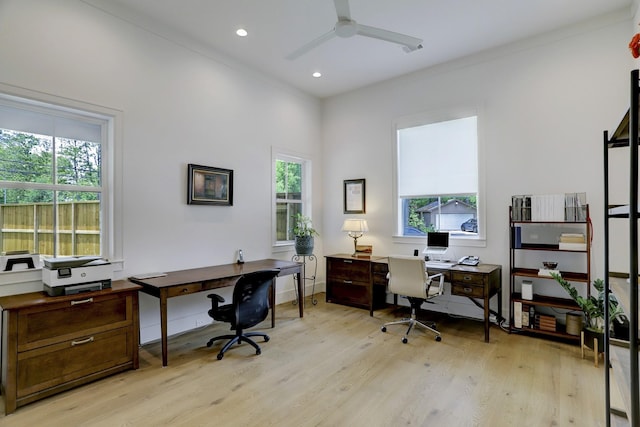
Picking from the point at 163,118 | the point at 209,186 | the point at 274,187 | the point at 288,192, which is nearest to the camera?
the point at 163,118

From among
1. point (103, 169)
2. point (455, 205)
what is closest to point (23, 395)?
point (103, 169)

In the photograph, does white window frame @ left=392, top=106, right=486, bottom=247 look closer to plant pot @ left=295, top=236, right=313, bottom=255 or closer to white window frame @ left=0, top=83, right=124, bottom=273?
plant pot @ left=295, top=236, right=313, bottom=255

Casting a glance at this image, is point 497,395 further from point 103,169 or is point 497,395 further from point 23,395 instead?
point 103,169

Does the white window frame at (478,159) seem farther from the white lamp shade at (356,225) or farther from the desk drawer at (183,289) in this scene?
the desk drawer at (183,289)

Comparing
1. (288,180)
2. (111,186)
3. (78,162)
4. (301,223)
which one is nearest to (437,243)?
(301,223)

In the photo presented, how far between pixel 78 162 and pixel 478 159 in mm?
4472

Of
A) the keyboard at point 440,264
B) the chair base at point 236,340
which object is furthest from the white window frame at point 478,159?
the chair base at point 236,340

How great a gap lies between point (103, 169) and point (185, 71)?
4.79 feet

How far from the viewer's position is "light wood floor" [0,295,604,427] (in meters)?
2.23

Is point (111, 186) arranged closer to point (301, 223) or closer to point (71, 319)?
point (71, 319)

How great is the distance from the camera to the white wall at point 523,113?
351 centimetres

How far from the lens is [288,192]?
17.6 ft

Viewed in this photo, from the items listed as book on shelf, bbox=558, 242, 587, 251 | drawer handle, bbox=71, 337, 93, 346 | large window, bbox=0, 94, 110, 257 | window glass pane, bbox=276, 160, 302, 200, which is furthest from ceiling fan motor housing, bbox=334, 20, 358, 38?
drawer handle, bbox=71, 337, 93, 346

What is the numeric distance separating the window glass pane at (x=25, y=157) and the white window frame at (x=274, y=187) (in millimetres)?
2605
